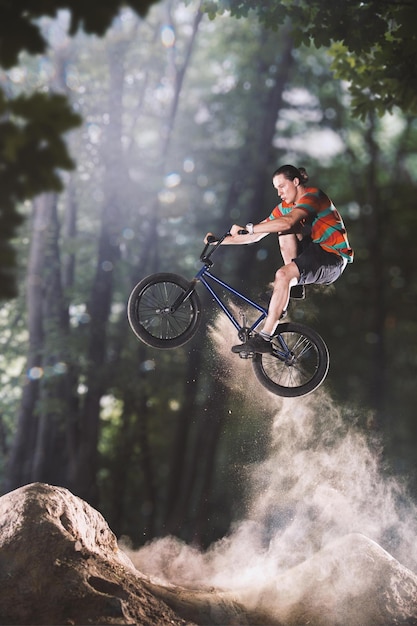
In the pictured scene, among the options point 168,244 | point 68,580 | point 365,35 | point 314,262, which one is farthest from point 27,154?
point 168,244

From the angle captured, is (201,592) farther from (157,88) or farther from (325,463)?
(157,88)

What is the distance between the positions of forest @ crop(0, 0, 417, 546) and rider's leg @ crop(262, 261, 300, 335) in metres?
6.50

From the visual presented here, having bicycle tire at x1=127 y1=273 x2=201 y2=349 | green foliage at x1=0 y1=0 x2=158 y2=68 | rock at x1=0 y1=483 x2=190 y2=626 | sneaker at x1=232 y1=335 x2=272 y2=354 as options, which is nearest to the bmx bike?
bicycle tire at x1=127 y1=273 x2=201 y2=349

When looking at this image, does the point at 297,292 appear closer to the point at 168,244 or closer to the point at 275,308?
the point at 275,308

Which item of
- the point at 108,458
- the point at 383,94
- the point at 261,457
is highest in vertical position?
the point at 383,94

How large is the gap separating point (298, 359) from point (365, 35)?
338 centimetres

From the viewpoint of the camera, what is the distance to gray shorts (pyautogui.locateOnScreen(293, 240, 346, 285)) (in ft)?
17.6

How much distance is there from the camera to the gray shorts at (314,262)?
5.36m

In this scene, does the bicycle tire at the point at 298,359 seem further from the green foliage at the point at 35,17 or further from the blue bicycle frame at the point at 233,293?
the green foliage at the point at 35,17

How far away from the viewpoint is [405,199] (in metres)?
20.2

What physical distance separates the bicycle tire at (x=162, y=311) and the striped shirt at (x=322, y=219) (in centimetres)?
106

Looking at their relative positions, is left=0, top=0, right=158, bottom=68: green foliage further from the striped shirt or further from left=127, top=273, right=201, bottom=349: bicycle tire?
left=127, top=273, right=201, bottom=349: bicycle tire

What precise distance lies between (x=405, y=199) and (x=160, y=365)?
30.3 ft

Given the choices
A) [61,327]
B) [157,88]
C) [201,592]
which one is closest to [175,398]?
[61,327]
